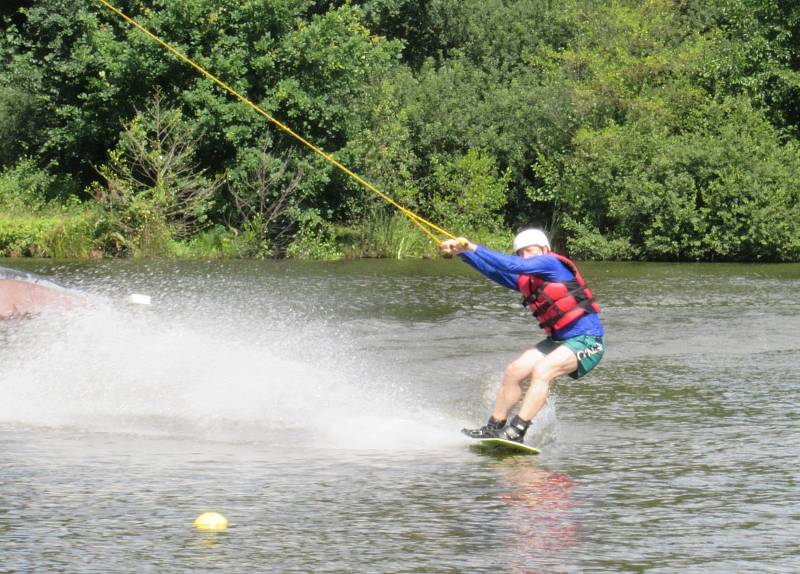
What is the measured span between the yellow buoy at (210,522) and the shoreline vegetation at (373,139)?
2581cm

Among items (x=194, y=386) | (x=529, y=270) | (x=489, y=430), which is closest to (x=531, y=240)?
(x=529, y=270)

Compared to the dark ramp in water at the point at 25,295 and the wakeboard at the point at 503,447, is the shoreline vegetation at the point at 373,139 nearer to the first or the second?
the dark ramp in water at the point at 25,295

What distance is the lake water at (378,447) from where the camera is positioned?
700cm

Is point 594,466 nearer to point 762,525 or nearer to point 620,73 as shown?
point 762,525

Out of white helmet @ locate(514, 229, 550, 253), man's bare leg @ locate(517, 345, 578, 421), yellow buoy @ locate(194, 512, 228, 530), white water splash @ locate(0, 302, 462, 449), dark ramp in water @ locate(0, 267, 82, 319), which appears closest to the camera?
yellow buoy @ locate(194, 512, 228, 530)

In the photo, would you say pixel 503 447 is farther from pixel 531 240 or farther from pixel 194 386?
pixel 194 386

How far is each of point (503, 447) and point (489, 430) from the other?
0.18 meters

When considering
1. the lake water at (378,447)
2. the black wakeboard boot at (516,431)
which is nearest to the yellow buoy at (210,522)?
the lake water at (378,447)

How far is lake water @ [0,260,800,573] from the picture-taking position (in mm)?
7000

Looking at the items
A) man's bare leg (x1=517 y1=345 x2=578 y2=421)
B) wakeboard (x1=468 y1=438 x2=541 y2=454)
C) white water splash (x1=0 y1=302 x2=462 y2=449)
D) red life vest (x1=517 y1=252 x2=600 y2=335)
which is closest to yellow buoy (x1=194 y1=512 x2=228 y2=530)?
white water splash (x1=0 y1=302 x2=462 y2=449)

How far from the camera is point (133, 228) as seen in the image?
33250 mm

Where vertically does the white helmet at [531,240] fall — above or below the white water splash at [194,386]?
above

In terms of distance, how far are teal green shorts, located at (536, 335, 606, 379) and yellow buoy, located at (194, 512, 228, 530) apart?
11.3 feet

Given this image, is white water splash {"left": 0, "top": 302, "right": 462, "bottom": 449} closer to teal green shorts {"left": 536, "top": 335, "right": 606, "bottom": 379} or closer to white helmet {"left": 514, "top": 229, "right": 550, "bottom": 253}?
teal green shorts {"left": 536, "top": 335, "right": 606, "bottom": 379}
